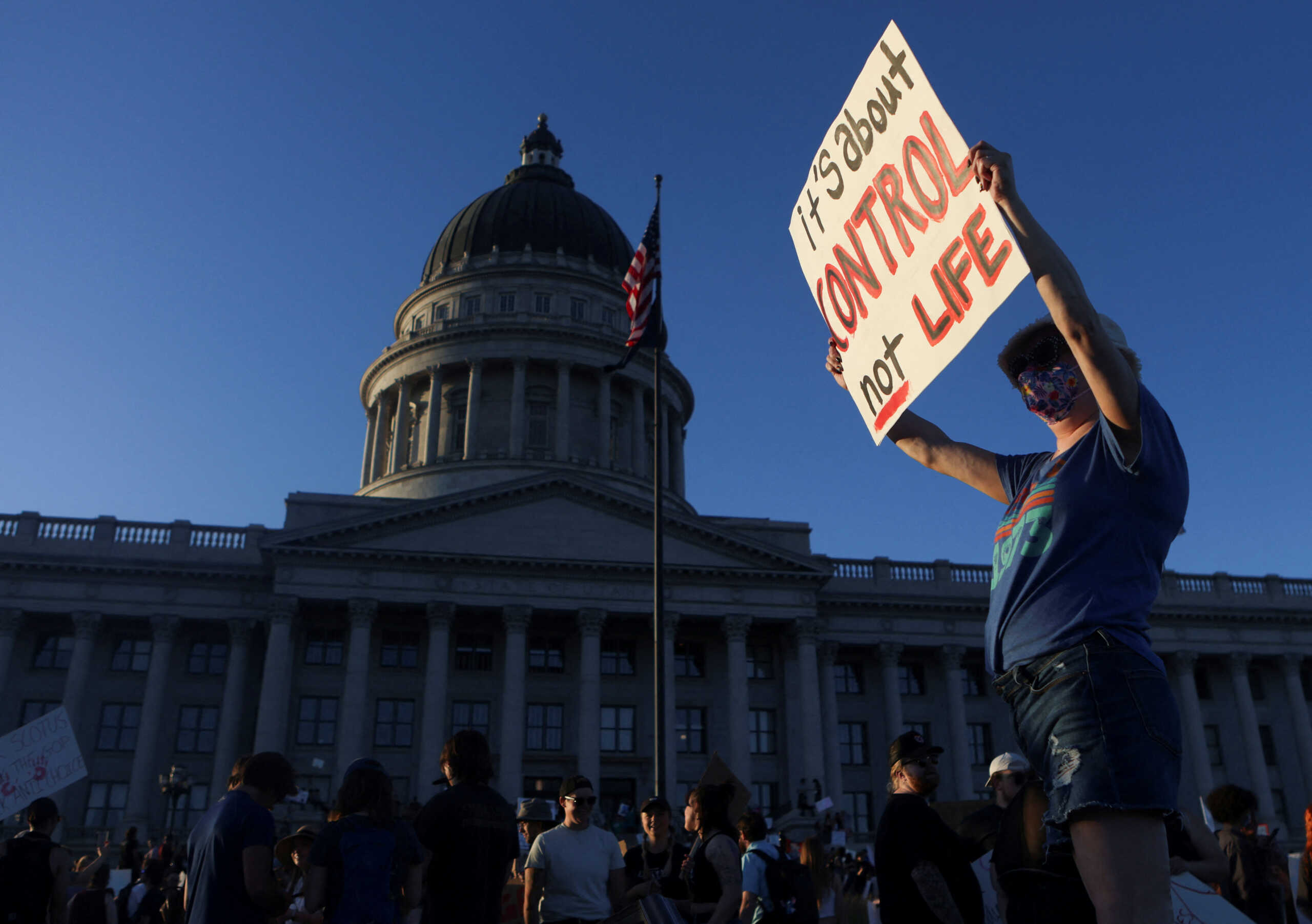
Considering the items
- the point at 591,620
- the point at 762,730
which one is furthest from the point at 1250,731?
the point at 591,620

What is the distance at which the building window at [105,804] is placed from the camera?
4200 cm

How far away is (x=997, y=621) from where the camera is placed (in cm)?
320

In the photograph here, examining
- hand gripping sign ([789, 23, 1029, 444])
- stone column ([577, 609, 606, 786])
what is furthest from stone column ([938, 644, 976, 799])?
hand gripping sign ([789, 23, 1029, 444])

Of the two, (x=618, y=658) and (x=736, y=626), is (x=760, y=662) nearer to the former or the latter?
(x=736, y=626)

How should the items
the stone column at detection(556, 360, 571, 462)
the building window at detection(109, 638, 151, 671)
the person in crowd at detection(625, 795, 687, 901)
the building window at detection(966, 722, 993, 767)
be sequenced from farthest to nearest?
the stone column at detection(556, 360, 571, 462) < the building window at detection(966, 722, 993, 767) < the building window at detection(109, 638, 151, 671) < the person in crowd at detection(625, 795, 687, 901)

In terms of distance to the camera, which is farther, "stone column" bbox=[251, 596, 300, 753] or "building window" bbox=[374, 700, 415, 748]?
"building window" bbox=[374, 700, 415, 748]

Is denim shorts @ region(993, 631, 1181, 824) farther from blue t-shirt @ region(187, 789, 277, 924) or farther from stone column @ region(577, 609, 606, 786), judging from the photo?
stone column @ region(577, 609, 606, 786)

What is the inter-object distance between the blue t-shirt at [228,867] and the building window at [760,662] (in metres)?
43.3

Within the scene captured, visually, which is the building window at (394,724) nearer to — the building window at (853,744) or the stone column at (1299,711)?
the building window at (853,744)

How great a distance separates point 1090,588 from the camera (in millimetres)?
2898

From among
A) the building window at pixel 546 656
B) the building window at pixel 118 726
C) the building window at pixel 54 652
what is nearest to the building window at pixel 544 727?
the building window at pixel 546 656

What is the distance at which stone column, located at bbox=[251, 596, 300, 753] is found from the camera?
40.6 meters

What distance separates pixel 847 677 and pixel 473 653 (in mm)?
18069

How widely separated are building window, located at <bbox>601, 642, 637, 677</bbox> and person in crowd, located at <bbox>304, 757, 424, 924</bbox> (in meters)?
40.8
